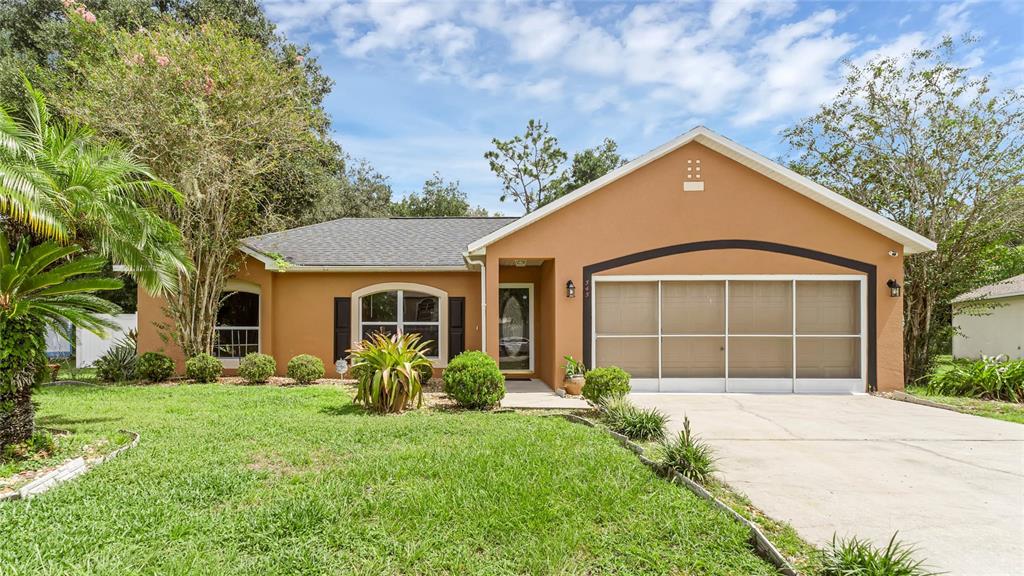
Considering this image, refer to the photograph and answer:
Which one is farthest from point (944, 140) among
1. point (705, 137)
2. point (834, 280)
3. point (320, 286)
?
point (320, 286)

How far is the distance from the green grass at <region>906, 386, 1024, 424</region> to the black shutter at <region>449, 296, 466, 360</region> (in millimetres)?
10135

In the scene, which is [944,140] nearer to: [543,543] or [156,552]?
[543,543]

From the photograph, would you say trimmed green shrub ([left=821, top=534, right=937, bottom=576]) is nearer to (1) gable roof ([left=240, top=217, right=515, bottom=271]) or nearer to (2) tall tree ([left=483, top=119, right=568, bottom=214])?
(1) gable roof ([left=240, top=217, right=515, bottom=271])

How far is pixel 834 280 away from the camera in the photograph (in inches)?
439

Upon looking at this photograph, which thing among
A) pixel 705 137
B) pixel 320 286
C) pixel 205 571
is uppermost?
pixel 705 137

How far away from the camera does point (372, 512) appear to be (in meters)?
4.31

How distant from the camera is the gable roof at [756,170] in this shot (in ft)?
34.9

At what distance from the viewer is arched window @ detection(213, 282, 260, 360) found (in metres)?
13.6

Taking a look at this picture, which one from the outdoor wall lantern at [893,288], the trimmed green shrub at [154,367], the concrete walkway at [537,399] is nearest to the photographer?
the concrete walkway at [537,399]

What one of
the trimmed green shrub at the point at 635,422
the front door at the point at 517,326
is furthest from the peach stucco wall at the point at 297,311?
the trimmed green shrub at the point at 635,422

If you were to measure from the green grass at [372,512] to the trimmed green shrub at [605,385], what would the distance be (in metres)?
1.95

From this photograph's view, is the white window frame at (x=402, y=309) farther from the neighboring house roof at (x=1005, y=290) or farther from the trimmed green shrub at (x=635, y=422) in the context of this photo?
the neighboring house roof at (x=1005, y=290)

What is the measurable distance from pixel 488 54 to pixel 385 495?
11.1 metres

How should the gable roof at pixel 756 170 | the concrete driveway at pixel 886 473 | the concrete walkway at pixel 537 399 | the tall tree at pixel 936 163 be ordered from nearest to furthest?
the concrete driveway at pixel 886 473, the concrete walkway at pixel 537 399, the gable roof at pixel 756 170, the tall tree at pixel 936 163
